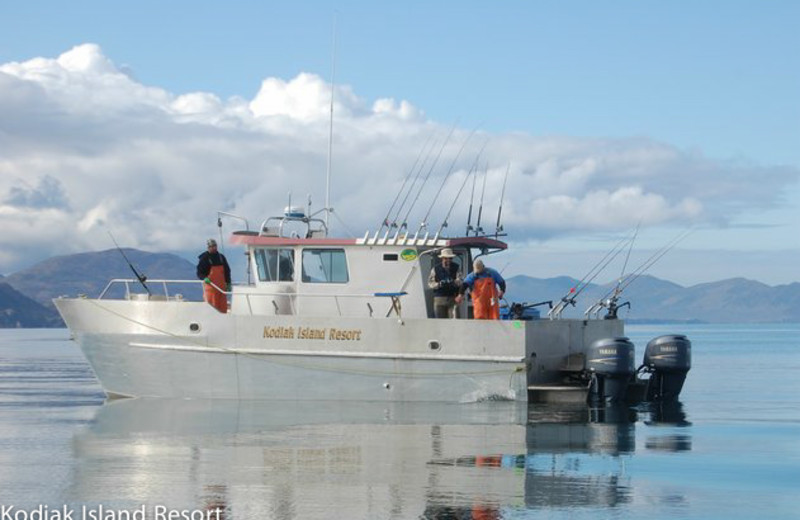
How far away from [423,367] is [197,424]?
13.2 ft

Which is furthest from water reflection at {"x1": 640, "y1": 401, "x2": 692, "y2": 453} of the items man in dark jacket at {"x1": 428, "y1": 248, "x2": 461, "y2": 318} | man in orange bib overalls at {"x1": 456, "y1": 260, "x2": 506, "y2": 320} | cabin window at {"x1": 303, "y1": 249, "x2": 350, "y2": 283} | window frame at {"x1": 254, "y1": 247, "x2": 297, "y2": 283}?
window frame at {"x1": 254, "y1": 247, "x2": 297, "y2": 283}

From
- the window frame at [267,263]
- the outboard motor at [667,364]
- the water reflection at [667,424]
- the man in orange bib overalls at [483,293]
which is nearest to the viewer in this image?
the water reflection at [667,424]

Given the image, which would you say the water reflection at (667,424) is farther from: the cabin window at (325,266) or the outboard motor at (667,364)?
the cabin window at (325,266)

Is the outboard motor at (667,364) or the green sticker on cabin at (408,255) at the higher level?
the green sticker on cabin at (408,255)

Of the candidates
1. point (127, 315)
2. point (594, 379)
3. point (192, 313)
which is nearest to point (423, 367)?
point (594, 379)

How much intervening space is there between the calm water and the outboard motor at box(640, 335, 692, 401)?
520mm

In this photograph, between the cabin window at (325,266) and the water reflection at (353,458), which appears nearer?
the water reflection at (353,458)

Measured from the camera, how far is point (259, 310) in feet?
69.3

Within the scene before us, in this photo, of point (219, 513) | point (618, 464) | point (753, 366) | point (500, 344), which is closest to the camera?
point (219, 513)

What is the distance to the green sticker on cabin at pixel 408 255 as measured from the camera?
66.9 ft

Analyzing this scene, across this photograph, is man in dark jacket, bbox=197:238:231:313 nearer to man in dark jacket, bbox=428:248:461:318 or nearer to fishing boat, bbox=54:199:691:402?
fishing boat, bbox=54:199:691:402

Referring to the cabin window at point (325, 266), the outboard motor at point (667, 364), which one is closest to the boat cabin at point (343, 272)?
the cabin window at point (325, 266)

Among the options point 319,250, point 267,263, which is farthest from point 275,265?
point 319,250

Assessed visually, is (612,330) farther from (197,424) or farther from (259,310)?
(197,424)
